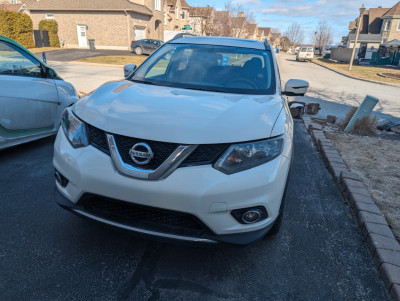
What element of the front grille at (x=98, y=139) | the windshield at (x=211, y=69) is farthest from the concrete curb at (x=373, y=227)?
the front grille at (x=98, y=139)

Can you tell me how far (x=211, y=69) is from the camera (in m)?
3.34

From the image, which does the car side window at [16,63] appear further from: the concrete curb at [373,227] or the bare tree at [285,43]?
the bare tree at [285,43]

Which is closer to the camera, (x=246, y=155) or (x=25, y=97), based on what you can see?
(x=246, y=155)

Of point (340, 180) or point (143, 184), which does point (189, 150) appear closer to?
point (143, 184)

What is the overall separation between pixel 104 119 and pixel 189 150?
70 centimetres

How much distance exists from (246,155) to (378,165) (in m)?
3.55

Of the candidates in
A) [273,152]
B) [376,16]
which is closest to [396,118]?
[273,152]

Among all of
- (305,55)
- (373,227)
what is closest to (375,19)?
(305,55)

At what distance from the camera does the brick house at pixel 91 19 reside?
106 feet

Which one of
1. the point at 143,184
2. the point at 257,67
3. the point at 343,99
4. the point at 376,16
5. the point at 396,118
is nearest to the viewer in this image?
the point at 143,184

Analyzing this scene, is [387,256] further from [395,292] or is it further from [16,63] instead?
[16,63]

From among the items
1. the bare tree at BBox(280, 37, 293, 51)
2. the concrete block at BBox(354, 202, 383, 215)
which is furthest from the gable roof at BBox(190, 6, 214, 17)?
the bare tree at BBox(280, 37, 293, 51)

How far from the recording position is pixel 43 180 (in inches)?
140

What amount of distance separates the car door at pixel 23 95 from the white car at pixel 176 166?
6.46 feet
